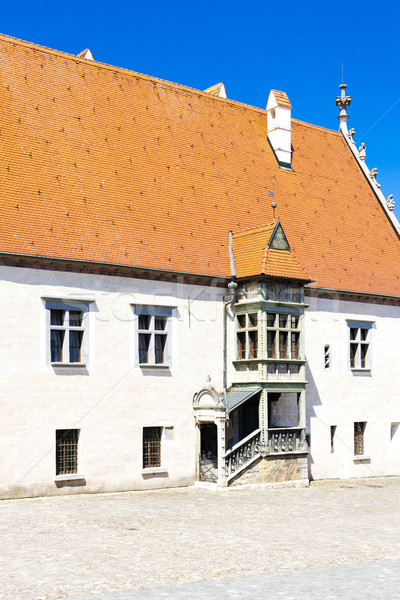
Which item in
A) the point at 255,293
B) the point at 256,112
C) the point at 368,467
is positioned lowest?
the point at 368,467

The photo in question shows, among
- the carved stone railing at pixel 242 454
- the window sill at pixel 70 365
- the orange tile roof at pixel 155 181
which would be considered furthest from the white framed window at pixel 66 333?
the carved stone railing at pixel 242 454

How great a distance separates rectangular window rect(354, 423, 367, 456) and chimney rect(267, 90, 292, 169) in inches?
433

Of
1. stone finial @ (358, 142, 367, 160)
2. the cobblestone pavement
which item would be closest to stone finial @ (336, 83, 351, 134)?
stone finial @ (358, 142, 367, 160)

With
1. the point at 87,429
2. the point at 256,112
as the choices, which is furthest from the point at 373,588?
the point at 256,112

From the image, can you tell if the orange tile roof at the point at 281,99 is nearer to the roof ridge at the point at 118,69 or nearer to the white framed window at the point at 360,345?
the roof ridge at the point at 118,69

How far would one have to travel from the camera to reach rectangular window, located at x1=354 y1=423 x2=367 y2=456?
30.5 m

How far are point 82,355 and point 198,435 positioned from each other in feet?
15.9

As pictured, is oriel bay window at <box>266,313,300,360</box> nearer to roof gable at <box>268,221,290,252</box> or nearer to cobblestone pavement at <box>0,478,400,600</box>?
roof gable at <box>268,221,290,252</box>

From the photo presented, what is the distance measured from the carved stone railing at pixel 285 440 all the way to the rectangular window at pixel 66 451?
20.3 feet

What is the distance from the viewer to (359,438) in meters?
30.7

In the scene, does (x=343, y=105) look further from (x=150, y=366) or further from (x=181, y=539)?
(x=181, y=539)

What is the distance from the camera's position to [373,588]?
11461 mm

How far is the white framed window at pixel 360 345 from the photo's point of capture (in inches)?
1205

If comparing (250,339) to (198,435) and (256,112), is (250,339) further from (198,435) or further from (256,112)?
(256,112)
